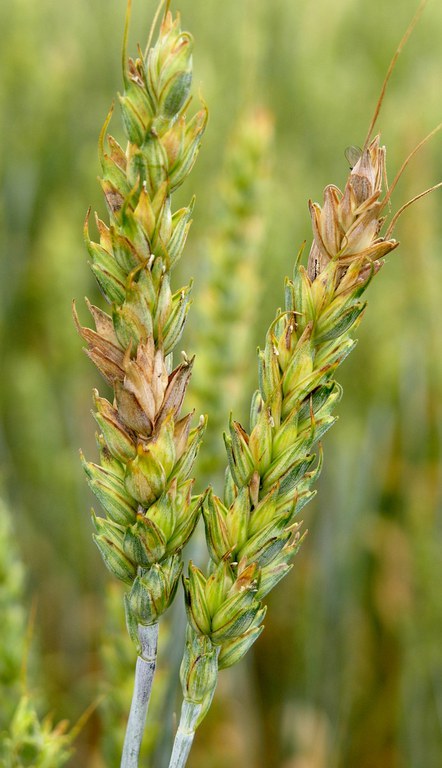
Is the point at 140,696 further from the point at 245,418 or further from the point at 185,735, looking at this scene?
the point at 245,418

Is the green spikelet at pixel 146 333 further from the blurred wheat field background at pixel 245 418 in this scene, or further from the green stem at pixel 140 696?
the blurred wheat field background at pixel 245 418

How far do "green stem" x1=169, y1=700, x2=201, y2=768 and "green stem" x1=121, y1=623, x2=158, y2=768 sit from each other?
0.06ft

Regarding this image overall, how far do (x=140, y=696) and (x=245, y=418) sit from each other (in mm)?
1057

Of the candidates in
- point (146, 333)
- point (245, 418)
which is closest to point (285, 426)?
point (146, 333)

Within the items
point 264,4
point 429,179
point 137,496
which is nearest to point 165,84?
point 137,496

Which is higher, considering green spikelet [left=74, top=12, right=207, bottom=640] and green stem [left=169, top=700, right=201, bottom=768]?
green spikelet [left=74, top=12, right=207, bottom=640]

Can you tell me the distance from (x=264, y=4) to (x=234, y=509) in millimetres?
2029

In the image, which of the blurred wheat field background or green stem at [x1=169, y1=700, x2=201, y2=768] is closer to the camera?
green stem at [x1=169, y1=700, x2=201, y2=768]

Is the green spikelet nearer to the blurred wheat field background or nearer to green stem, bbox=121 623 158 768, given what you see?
green stem, bbox=121 623 158 768

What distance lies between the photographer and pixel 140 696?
380mm

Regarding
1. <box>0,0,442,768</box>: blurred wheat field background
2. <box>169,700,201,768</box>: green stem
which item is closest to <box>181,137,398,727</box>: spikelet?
<box>169,700,201,768</box>: green stem

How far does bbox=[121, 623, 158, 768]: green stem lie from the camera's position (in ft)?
1.25

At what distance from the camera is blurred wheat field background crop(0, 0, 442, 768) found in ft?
3.78

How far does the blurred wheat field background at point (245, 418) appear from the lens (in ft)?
3.78
